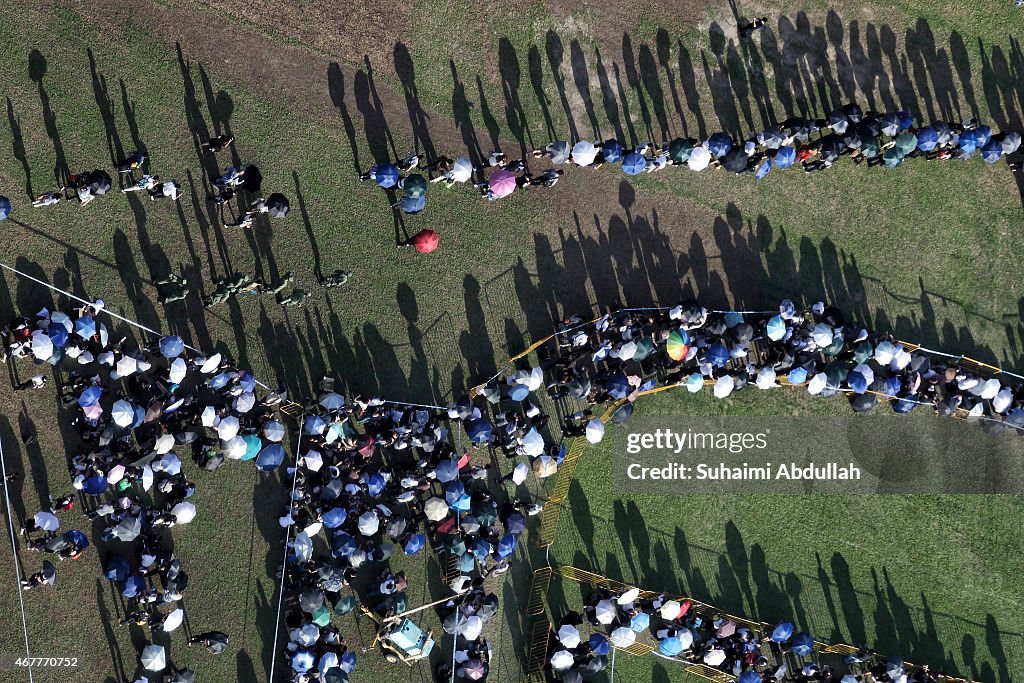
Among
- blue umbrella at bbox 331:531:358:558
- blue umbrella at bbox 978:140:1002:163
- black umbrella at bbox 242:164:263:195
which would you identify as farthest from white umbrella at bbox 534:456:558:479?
blue umbrella at bbox 978:140:1002:163

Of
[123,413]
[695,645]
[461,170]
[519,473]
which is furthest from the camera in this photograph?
[695,645]

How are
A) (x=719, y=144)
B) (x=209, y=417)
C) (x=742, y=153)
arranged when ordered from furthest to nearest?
1. (x=742, y=153)
2. (x=719, y=144)
3. (x=209, y=417)

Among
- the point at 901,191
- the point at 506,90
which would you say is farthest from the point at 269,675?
the point at 901,191

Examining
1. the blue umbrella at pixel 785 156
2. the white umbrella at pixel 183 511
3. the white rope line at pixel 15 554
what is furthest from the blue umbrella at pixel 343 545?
the blue umbrella at pixel 785 156

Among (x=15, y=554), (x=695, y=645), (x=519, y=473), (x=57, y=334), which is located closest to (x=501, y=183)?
(x=519, y=473)

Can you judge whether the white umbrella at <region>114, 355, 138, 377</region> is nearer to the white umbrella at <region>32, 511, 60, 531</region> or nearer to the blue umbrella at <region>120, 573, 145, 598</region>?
the white umbrella at <region>32, 511, 60, 531</region>

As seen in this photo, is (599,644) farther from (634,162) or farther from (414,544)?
(634,162)
